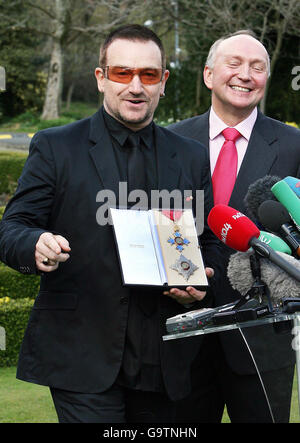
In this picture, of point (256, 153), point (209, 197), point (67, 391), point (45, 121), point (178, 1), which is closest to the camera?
point (67, 391)

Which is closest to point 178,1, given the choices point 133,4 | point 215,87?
A: point 133,4

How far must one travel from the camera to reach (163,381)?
309 centimetres

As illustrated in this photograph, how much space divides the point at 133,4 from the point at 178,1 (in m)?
1.36

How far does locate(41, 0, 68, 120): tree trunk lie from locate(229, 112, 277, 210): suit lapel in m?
26.4

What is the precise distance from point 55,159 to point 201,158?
2.26 feet

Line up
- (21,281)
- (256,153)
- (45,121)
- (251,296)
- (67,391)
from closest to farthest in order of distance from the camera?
1. (251,296)
2. (67,391)
3. (256,153)
4. (21,281)
5. (45,121)

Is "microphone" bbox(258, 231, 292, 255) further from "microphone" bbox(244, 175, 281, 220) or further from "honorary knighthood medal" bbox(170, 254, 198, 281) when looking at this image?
"honorary knighthood medal" bbox(170, 254, 198, 281)

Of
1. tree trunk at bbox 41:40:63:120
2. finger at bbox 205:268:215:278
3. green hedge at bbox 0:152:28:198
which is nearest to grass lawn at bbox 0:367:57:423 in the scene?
finger at bbox 205:268:215:278

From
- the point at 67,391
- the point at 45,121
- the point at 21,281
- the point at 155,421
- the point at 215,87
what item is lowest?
the point at 45,121

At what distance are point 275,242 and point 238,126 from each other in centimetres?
156

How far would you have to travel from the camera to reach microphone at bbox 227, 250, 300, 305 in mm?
2533

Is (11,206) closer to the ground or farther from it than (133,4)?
farther from it

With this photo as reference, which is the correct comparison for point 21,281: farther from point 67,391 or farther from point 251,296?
point 251,296

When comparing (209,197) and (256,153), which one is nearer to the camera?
(209,197)
